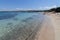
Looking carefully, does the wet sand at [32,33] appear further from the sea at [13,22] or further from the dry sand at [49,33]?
the sea at [13,22]

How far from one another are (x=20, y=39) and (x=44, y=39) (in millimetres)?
1933

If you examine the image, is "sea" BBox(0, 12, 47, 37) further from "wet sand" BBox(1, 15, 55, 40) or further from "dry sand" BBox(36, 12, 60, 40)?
"dry sand" BBox(36, 12, 60, 40)

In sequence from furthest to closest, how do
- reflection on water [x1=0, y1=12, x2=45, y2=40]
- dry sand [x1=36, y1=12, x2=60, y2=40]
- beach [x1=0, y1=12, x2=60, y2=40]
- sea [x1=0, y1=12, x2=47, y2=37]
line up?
1. sea [x1=0, y1=12, x2=47, y2=37]
2. reflection on water [x1=0, y1=12, x2=45, y2=40]
3. beach [x1=0, y1=12, x2=60, y2=40]
4. dry sand [x1=36, y1=12, x2=60, y2=40]

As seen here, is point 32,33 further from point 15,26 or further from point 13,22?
point 13,22

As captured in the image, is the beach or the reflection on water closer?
the beach

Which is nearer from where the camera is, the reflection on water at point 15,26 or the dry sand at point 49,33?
the dry sand at point 49,33

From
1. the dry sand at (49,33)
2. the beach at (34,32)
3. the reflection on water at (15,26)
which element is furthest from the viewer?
the reflection on water at (15,26)

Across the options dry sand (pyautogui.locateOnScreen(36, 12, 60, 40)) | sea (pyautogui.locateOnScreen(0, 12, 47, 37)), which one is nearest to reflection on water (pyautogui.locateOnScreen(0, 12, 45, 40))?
sea (pyautogui.locateOnScreen(0, 12, 47, 37))

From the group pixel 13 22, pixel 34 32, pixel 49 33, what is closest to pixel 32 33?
pixel 34 32

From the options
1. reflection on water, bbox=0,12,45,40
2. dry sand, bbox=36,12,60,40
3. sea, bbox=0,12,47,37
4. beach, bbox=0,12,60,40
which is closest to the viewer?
dry sand, bbox=36,12,60,40

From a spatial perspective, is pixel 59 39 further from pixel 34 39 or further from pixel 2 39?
pixel 2 39

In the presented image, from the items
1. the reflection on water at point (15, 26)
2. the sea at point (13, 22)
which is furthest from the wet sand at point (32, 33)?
the sea at point (13, 22)

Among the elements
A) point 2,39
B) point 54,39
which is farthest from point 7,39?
point 54,39

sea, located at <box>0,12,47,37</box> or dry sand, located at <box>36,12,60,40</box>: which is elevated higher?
dry sand, located at <box>36,12,60,40</box>
